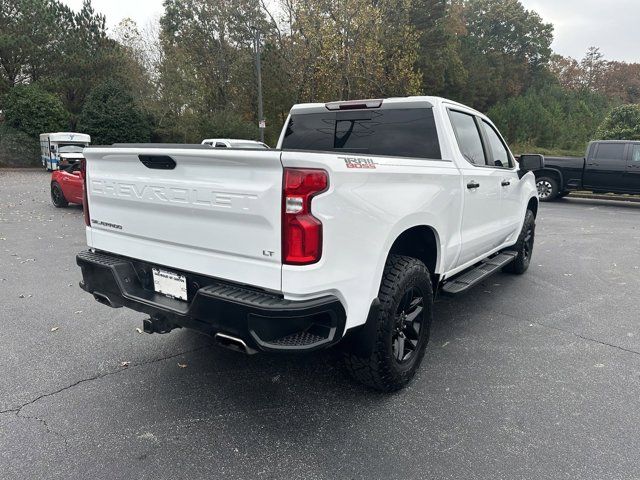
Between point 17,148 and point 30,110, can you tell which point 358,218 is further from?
point 30,110

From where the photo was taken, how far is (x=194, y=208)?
2.59m

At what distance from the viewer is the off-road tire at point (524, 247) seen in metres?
5.78

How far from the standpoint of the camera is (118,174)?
3023 millimetres

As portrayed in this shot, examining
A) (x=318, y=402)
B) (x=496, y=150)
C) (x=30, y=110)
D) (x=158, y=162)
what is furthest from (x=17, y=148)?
(x=318, y=402)

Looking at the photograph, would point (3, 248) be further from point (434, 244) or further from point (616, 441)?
point (616, 441)

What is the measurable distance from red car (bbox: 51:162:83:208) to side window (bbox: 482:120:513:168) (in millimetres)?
9651

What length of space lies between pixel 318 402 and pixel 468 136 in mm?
2732

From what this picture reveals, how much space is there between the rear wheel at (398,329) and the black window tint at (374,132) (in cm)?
119

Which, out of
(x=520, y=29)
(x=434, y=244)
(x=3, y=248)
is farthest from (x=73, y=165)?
(x=520, y=29)

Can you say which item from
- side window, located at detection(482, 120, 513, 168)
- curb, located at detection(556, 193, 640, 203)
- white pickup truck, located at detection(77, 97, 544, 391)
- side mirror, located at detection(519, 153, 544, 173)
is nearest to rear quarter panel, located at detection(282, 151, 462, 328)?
white pickup truck, located at detection(77, 97, 544, 391)

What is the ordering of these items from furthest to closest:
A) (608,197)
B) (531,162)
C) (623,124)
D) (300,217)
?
(623,124) → (608,197) → (531,162) → (300,217)

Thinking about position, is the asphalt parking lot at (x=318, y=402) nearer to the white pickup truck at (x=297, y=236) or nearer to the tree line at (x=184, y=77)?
the white pickup truck at (x=297, y=236)

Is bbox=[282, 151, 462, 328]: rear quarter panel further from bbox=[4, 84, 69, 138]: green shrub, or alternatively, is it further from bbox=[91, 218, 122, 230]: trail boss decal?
bbox=[4, 84, 69, 138]: green shrub

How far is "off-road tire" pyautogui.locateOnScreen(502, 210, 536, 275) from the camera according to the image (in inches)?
228
